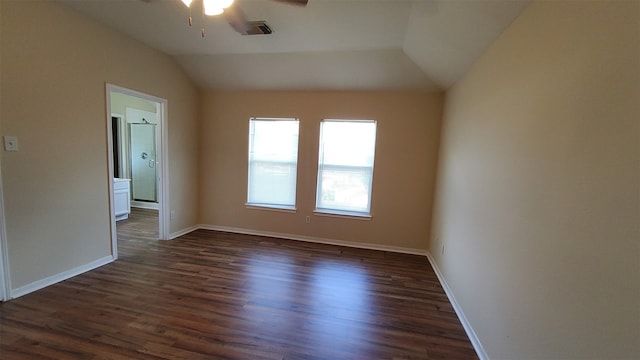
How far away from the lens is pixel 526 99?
4.95 feet

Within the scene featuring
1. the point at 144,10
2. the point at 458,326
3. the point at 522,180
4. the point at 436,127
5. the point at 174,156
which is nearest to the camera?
the point at 522,180

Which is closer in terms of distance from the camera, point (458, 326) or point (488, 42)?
point (488, 42)

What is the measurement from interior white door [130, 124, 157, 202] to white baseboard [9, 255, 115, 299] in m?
3.26

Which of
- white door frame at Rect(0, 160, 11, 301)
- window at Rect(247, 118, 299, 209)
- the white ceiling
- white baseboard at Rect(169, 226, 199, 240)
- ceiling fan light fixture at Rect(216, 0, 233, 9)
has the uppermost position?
the white ceiling

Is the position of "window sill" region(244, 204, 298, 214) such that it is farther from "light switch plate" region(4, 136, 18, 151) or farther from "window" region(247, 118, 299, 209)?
"light switch plate" region(4, 136, 18, 151)

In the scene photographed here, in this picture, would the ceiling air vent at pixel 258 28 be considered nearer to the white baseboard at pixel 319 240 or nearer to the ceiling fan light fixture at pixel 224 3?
the ceiling fan light fixture at pixel 224 3

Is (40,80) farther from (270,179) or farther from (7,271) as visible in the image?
(270,179)

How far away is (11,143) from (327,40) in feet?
10.1

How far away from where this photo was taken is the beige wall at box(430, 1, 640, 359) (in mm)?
888

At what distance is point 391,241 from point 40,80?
4.39 meters

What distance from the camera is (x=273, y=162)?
427 cm

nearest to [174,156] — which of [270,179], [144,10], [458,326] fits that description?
[270,179]

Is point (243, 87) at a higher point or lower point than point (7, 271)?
higher

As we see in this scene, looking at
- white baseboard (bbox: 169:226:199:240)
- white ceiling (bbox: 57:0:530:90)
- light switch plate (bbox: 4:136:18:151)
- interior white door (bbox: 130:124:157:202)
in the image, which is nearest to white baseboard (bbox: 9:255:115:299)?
white baseboard (bbox: 169:226:199:240)
